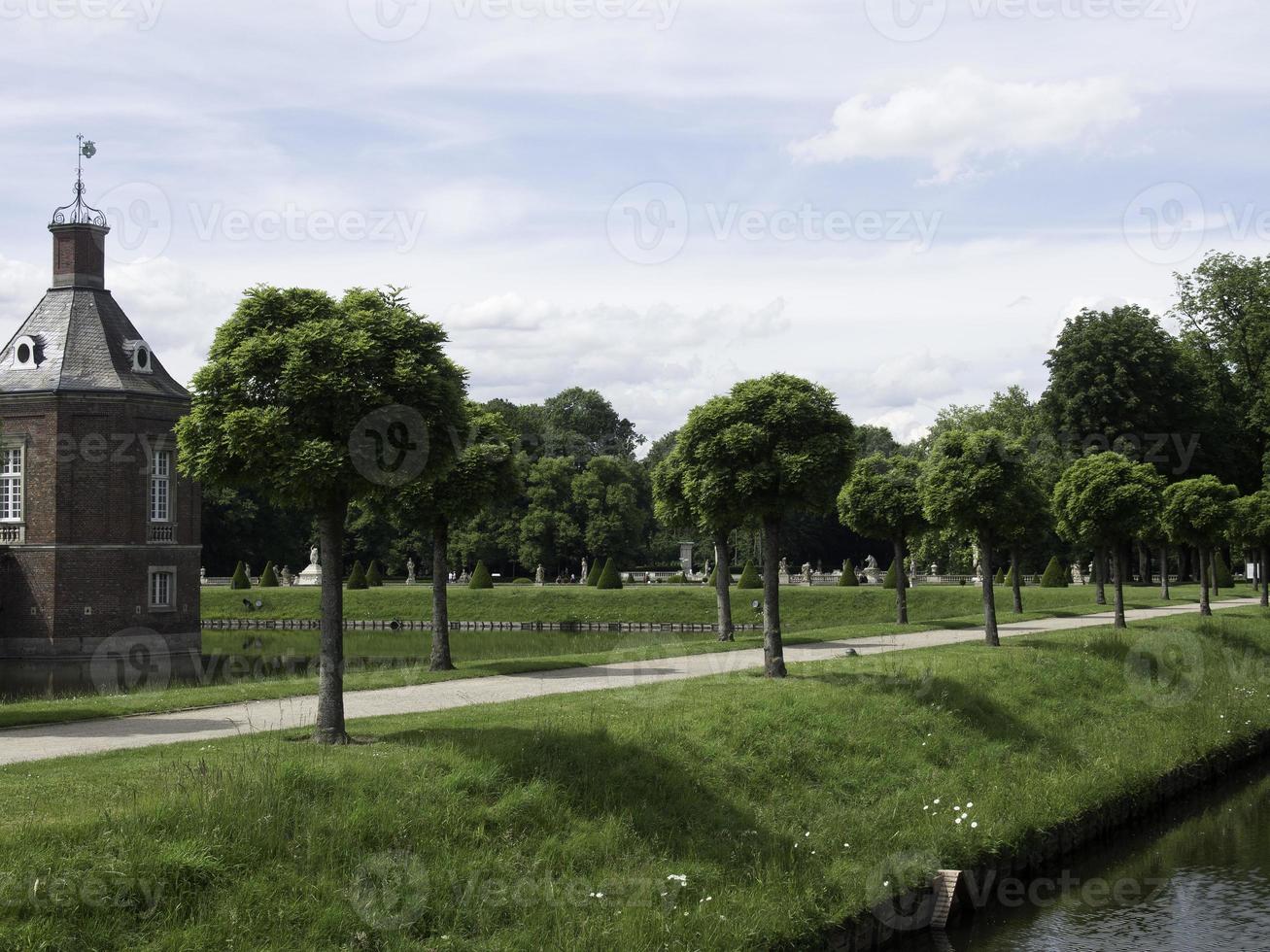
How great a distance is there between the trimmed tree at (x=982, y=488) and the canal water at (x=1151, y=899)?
425 inches

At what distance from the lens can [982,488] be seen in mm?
31422

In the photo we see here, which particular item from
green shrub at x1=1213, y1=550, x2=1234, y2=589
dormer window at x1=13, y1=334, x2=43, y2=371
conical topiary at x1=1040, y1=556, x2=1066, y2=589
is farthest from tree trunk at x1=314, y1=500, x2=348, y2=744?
green shrub at x1=1213, y1=550, x2=1234, y2=589

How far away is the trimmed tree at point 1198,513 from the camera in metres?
46.1

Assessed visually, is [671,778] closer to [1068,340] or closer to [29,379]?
[29,379]

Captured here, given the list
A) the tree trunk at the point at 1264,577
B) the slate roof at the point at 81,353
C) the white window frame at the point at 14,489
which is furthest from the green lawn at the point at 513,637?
the slate roof at the point at 81,353

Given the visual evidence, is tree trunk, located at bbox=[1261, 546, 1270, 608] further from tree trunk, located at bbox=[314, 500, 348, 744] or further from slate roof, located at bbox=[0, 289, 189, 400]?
slate roof, located at bbox=[0, 289, 189, 400]

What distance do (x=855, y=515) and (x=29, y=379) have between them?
3259 centimetres

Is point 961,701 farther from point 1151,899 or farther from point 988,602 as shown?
point 988,602

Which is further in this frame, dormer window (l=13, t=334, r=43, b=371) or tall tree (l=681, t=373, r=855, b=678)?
dormer window (l=13, t=334, r=43, b=371)

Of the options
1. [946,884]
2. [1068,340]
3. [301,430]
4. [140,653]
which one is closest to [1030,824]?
[946,884]

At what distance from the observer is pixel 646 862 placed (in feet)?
45.8

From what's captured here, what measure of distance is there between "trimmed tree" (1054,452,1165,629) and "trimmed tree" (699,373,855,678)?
17135 millimetres

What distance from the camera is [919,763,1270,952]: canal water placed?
1506cm

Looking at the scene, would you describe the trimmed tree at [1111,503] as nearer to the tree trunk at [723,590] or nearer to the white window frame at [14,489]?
the tree trunk at [723,590]
